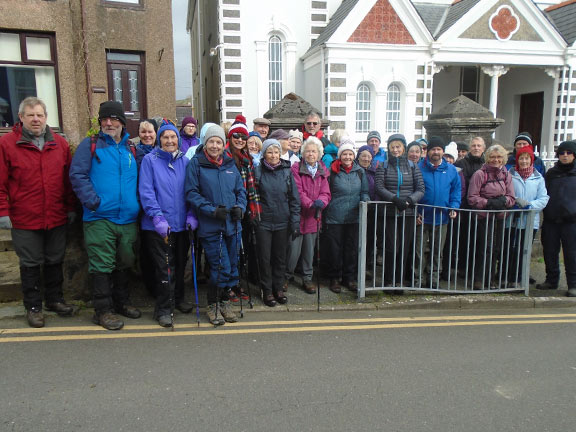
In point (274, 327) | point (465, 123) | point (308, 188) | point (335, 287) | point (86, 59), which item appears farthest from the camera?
point (86, 59)

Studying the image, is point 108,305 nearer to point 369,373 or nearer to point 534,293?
point 369,373

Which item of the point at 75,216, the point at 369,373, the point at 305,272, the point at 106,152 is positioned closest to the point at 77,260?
the point at 75,216

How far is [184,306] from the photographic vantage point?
5.43 metres

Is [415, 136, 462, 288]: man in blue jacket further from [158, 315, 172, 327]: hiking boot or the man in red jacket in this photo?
the man in red jacket

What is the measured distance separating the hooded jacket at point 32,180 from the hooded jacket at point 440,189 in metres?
4.45

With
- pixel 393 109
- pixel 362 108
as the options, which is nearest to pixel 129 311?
pixel 362 108

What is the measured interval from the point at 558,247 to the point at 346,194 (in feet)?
10.3

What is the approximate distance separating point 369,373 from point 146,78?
37.2 feet

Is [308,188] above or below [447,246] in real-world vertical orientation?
above

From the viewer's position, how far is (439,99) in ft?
65.3

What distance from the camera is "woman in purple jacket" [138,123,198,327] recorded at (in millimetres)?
4855

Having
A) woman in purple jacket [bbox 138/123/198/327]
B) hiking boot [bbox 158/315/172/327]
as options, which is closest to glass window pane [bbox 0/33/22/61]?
woman in purple jacket [bbox 138/123/198/327]

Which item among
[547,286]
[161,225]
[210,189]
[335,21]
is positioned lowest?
[547,286]

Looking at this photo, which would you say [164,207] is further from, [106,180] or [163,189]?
[106,180]
